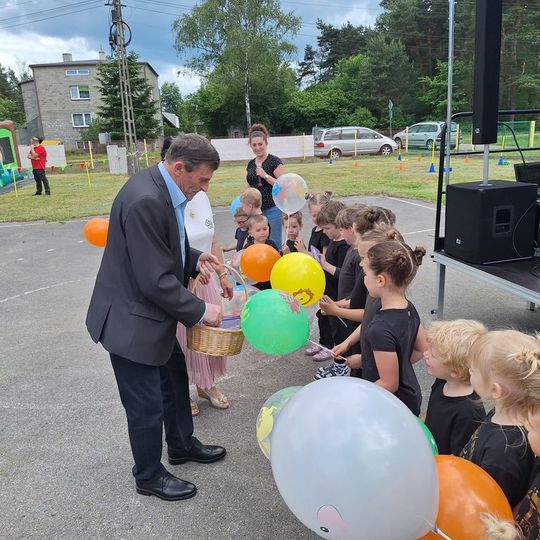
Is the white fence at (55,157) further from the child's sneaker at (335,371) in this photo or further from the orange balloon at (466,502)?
the orange balloon at (466,502)

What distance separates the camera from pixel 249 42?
3553cm

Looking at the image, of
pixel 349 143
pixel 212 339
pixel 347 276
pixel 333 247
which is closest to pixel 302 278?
pixel 347 276

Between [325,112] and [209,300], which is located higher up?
[325,112]

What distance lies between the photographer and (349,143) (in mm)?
25516

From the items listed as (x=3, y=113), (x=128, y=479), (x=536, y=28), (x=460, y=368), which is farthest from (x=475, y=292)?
(x=3, y=113)

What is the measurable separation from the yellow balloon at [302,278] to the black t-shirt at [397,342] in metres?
0.93

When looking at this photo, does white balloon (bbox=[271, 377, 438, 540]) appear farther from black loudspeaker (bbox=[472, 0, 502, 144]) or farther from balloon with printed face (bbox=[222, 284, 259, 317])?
black loudspeaker (bbox=[472, 0, 502, 144])

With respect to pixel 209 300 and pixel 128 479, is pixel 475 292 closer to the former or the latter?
pixel 209 300

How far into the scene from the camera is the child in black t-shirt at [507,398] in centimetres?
147

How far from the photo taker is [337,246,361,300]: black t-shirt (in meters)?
3.03

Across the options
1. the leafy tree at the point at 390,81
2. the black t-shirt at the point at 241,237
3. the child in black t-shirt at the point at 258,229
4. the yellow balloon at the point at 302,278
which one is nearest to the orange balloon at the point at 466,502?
the yellow balloon at the point at 302,278

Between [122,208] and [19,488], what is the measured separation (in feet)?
5.60

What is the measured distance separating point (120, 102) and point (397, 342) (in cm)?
4004

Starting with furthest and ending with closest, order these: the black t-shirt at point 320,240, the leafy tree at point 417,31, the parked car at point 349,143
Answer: the leafy tree at point 417,31 → the parked car at point 349,143 → the black t-shirt at point 320,240
